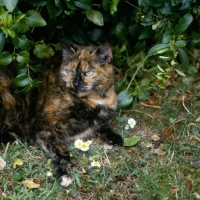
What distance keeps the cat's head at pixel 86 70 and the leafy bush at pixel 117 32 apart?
0.65ft

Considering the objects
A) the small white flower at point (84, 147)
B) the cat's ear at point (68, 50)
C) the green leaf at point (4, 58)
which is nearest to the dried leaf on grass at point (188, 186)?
the small white flower at point (84, 147)

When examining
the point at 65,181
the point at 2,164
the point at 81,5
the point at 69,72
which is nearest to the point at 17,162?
the point at 2,164

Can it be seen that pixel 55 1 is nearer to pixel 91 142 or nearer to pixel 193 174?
pixel 91 142

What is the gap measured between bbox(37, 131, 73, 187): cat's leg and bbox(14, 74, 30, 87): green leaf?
44 cm

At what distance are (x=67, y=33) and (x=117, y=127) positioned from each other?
3.50 ft

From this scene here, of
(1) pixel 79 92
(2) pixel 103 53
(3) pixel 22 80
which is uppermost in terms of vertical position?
(2) pixel 103 53

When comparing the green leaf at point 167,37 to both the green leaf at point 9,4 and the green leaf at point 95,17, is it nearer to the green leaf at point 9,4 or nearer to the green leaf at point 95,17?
the green leaf at point 95,17

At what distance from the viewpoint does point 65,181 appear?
9.41 feet

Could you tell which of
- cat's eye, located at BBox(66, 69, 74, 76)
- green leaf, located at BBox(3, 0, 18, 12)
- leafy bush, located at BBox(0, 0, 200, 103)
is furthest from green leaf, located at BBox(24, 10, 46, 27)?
cat's eye, located at BBox(66, 69, 74, 76)

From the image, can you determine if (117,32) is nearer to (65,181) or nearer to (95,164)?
(95,164)

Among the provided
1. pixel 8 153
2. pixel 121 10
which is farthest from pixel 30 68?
pixel 121 10

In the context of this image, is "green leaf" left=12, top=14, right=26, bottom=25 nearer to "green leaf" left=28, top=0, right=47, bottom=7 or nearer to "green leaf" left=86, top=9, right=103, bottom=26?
"green leaf" left=28, top=0, right=47, bottom=7

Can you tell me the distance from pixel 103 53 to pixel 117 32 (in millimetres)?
719

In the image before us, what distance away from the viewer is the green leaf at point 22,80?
297 cm
